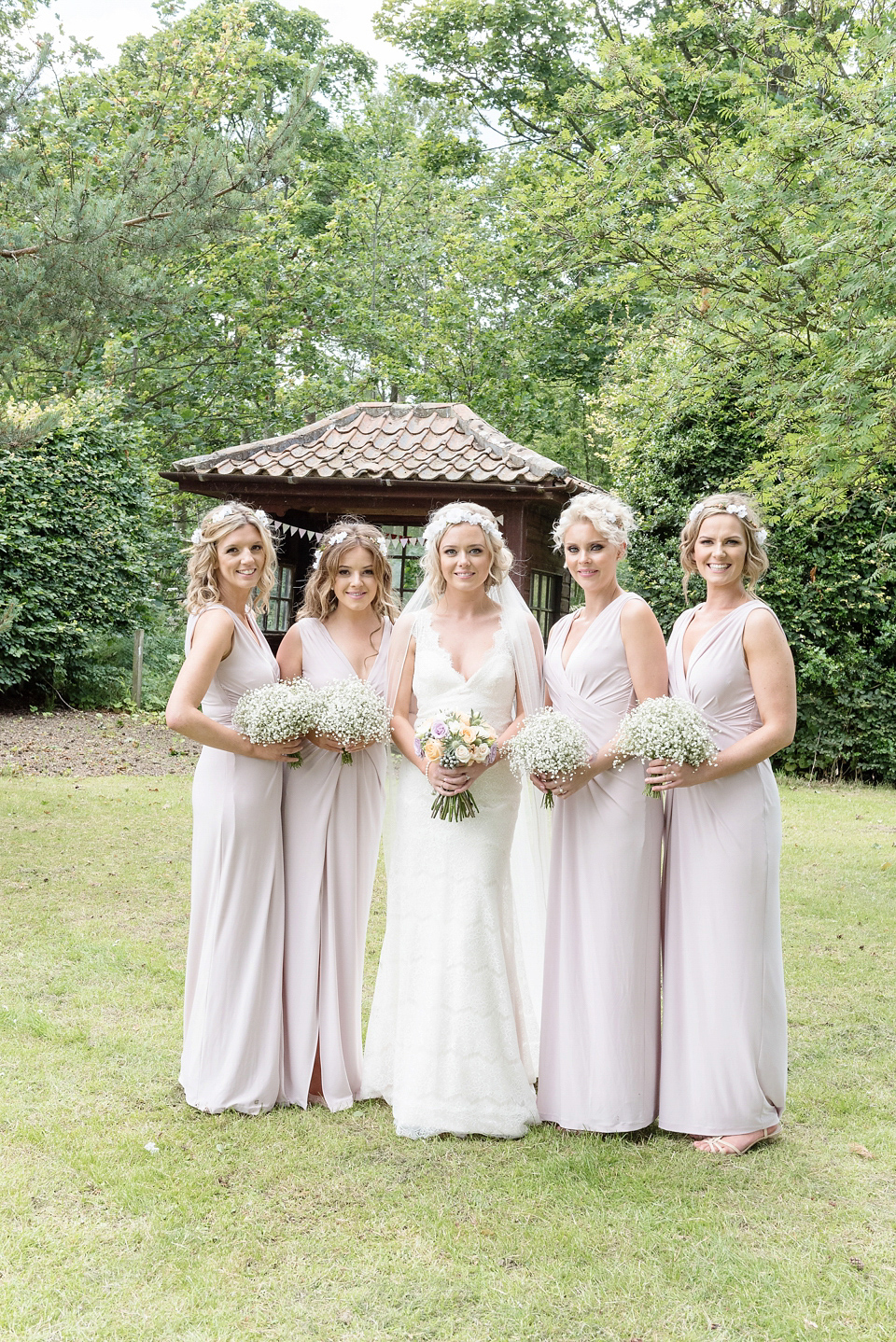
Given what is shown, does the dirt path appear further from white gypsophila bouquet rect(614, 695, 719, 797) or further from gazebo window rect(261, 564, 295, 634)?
white gypsophila bouquet rect(614, 695, 719, 797)

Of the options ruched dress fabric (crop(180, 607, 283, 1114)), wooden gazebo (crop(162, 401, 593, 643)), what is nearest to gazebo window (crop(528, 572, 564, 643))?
wooden gazebo (crop(162, 401, 593, 643))

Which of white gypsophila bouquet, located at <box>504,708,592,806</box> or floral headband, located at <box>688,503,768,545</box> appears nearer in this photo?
white gypsophila bouquet, located at <box>504,708,592,806</box>

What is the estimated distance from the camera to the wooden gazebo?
39.3 ft

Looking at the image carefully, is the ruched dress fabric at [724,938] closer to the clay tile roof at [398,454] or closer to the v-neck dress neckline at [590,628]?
the v-neck dress neckline at [590,628]

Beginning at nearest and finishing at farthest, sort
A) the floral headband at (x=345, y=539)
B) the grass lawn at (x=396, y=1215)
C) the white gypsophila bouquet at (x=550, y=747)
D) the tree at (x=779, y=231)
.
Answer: the grass lawn at (x=396, y=1215), the white gypsophila bouquet at (x=550, y=747), the floral headband at (x=345, y=539), the tree at (x=779, y=231)

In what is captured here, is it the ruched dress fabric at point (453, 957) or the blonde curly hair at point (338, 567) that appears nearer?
the ruched dress fabric at point (453, 957)

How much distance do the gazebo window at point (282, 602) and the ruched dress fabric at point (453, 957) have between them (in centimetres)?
962

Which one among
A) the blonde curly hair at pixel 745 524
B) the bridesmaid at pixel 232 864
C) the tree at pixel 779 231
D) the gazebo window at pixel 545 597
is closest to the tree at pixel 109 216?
the tree at pixel 779 231

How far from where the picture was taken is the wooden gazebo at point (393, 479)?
11977 mm

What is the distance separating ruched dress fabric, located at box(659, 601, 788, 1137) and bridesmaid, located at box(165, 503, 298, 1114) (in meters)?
1.66

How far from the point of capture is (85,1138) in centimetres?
409

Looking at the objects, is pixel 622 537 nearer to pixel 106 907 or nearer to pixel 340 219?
pixel 106 907

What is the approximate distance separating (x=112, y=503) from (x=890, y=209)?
1277 centimetres

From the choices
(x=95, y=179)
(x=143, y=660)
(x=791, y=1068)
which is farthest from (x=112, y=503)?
(x=791, y=1068)
